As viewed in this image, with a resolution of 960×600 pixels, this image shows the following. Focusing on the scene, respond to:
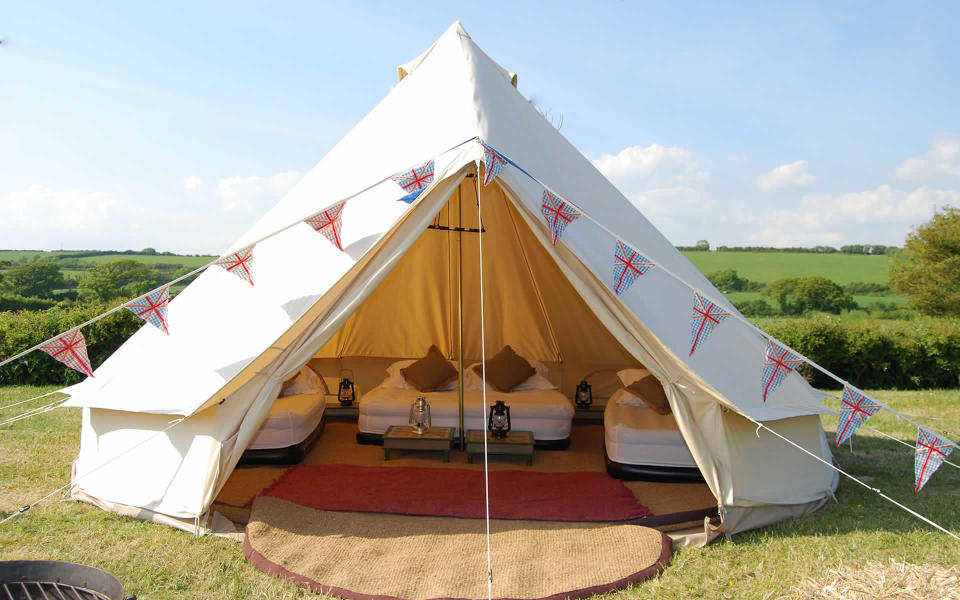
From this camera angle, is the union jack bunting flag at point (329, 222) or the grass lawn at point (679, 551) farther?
the union jack bunting flag at point (329, 222)

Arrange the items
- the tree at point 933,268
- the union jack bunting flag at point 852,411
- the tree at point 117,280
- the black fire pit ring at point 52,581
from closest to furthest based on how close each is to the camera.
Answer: the black fire pit ring at point 52,581 < the union jack bunting flag at point 852,411 < the tree at point 117,280 < the tree at point 933,268

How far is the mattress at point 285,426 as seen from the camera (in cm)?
503

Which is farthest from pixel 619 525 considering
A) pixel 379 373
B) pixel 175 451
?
pixel 379 373

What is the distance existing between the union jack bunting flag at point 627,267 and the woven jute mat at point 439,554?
1.43 meters

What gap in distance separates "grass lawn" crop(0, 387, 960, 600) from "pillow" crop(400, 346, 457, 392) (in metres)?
2.69

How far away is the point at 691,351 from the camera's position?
12.0ft

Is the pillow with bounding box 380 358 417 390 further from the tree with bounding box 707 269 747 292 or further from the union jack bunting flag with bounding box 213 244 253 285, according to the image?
the tree with bounding box 707 269 747 292

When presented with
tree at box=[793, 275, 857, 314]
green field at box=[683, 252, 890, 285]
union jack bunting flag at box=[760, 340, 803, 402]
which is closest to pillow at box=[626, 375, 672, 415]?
union jack bunting flag at box=[760, 340, 803, 402]

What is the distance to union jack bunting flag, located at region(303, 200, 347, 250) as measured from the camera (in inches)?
142

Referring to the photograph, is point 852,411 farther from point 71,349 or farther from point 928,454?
point 71,349

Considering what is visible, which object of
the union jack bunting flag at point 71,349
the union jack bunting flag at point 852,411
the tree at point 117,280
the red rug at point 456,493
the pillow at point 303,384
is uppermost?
the tree at point 117,280

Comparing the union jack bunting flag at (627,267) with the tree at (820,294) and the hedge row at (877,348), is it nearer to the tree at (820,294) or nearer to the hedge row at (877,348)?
the hedge row at (877,348)

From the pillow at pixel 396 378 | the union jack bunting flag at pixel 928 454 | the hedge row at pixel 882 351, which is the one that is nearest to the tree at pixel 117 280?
the pillow at pixel 396 378

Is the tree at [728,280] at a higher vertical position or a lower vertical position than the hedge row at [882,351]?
higher
